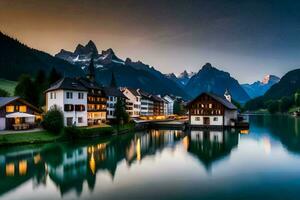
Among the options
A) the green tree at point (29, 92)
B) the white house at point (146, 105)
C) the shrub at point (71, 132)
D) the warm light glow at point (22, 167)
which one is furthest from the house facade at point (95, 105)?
the white house at point (146, 105)

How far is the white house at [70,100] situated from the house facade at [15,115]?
5.46 meters

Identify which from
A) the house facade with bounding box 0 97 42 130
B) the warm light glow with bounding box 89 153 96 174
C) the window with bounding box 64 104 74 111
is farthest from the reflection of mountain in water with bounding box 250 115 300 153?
the house facade with bounding box 0 97 42 130

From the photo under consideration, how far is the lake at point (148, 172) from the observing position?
22219mm

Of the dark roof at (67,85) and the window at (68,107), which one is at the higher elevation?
the dark roof at (67,85)

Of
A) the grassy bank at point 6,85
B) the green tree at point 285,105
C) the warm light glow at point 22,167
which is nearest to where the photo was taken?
the warm light glow at point 22,167

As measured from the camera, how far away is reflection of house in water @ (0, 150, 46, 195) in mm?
25219

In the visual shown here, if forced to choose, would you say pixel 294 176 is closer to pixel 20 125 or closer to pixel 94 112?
pixel 20 125

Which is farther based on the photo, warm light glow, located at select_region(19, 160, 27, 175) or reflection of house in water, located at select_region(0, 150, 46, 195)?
warm light glow, located at select_region(19, 160, 27, 175)

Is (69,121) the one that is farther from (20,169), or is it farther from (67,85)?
(20,169)

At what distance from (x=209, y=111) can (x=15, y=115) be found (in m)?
50.4

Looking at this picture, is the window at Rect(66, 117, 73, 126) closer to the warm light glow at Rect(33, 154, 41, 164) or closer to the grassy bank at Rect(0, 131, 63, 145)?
the grassy bank at Rect(0, 131, 63, 145)

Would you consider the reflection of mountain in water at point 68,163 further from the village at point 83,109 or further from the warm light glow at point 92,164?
the village at point 83,109

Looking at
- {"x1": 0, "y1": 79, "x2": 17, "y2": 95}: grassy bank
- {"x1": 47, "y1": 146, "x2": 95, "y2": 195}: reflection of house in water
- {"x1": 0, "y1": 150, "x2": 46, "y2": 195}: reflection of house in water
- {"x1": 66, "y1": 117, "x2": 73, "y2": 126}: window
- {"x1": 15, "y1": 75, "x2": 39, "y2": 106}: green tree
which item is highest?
{"x1": 0, "y1": 79, "x2": 17, "y2": 95}: grassy bank

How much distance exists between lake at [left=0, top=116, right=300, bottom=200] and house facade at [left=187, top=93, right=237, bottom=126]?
3340 cm
